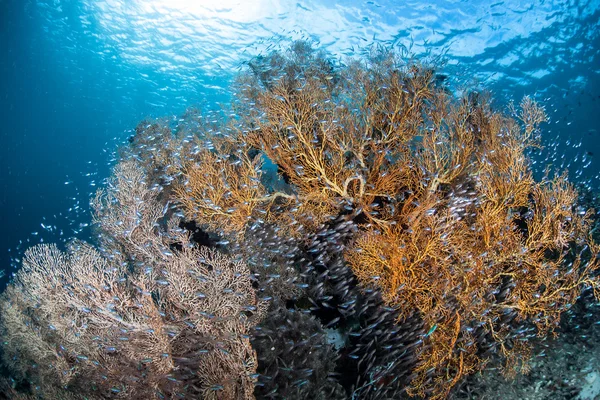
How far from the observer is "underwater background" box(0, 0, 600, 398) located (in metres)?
17.5

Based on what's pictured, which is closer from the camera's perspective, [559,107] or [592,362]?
[592,362]

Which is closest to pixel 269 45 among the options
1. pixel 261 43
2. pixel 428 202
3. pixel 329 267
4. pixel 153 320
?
pixel 261 43

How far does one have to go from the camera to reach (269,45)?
14.1 m

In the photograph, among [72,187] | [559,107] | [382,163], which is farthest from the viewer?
[72,187]

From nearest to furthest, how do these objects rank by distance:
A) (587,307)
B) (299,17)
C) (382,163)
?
(382,163) → (587,307) → (299,17)

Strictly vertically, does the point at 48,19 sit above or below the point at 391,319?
above

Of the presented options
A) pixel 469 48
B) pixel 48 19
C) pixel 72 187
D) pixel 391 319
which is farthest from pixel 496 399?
pixel 72 187

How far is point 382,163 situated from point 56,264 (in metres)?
6.78

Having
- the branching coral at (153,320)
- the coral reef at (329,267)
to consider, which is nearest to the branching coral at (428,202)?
the coral reef at (329,267)

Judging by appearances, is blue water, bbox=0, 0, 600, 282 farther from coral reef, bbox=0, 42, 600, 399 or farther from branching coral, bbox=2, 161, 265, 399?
branching coral, bbox=2, 161, 265, 399

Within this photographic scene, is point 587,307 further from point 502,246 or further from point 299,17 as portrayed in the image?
point 299,17

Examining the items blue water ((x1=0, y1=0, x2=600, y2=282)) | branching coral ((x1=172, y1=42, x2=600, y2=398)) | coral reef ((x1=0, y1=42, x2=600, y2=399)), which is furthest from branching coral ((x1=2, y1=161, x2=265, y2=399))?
blue water ((x1=0, y1=0, x2=600, y2=282))

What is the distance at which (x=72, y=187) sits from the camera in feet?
273

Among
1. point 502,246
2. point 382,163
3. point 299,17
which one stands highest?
point 299,17
